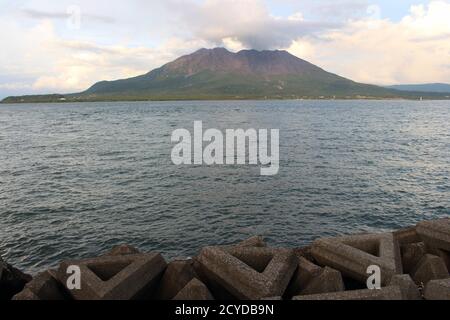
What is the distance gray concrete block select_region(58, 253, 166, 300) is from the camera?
10.5 meters

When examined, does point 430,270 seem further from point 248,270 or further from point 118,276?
point 118,276

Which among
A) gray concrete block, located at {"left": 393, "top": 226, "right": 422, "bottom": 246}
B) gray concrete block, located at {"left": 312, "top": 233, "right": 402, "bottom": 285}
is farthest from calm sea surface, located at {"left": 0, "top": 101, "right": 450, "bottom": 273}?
gray concrete block, located at {"left": 312, "top": 233, "right": 402, "bottom": 285}

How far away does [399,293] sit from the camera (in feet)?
30.8

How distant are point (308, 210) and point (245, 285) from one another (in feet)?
61.1

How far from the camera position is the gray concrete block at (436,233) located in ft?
44.3

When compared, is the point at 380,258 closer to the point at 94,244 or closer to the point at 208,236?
the point at 208,236

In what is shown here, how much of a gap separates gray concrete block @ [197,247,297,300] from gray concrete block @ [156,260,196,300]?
1.67 ft

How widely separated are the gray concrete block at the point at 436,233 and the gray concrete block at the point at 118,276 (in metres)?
9.51

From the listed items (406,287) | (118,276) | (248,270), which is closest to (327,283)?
(406,287)

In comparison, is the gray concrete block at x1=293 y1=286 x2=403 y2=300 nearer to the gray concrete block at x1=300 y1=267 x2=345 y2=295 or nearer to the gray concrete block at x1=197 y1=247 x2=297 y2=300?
→ the gray concrete block at x1=300 y1=267 x2=345 y2=295

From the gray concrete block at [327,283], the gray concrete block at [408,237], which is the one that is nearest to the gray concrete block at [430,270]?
the gray concrete block at [408,237]

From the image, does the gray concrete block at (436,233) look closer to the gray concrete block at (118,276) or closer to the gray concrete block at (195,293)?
the gray concrete block at (195,293)

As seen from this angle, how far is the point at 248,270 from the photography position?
36.6 ft

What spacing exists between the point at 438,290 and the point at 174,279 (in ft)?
24.3
